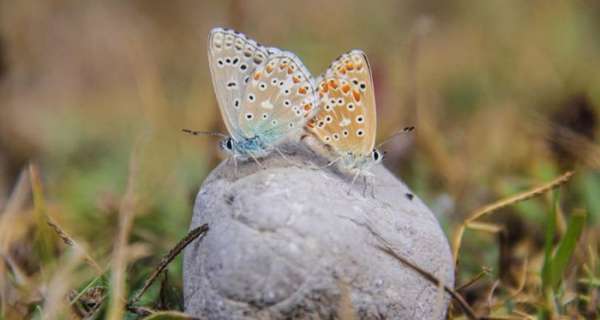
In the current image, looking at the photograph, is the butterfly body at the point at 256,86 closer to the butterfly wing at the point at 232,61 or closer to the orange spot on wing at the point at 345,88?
the butterfly wing at the point at 232,61

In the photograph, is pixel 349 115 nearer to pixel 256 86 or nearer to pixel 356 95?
pixel 356 95

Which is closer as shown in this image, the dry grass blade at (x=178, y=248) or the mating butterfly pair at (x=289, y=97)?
the dry grass blade at (x=178, y=248)

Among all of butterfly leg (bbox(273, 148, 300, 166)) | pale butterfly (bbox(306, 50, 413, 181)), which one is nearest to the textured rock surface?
butterfly leg (bbox(273, 148, 300, 166))

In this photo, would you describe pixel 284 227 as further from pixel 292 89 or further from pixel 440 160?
pixel 440 160

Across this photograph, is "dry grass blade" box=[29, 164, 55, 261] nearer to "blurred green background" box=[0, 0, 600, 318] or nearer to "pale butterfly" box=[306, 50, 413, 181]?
"blurred green background" box=[0, 0, 600, 318]

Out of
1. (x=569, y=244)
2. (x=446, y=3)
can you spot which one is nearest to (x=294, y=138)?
(x=569, y=244)

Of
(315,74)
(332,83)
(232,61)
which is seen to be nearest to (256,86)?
(232,61)

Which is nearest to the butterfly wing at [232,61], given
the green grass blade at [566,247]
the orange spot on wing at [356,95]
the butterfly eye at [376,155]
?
the orange spot on wing at [356,95]
